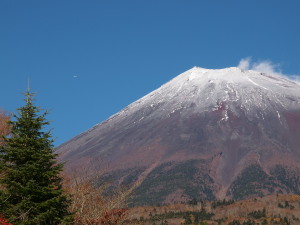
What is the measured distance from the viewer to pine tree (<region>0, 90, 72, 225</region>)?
16203 mm

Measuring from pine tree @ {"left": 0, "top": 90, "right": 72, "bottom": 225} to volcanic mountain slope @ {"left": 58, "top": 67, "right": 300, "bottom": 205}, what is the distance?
4022 inches

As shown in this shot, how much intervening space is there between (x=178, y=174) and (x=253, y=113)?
53.3 m

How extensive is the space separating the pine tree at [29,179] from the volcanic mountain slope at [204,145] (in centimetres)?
10217

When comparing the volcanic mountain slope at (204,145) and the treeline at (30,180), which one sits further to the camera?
the volcanic mountain slope at (204,145)

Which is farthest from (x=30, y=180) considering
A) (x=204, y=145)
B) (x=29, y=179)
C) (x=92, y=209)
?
(x=204, y=145)

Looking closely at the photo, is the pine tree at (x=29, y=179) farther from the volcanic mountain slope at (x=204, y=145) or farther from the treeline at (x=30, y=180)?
the volcanic mountain slope at (x=204, y=145)

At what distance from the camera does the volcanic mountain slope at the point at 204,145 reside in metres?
142

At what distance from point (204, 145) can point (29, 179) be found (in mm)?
152071

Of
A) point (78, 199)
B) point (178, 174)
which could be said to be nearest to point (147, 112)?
point (178, 174)

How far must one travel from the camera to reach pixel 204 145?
166750 mm

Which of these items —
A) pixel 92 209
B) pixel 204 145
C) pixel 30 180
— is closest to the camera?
pixel 30 180

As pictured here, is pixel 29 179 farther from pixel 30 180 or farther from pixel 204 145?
pixel 204 145

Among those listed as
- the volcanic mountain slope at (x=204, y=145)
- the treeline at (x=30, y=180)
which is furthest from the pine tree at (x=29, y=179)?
the volcanic mountain slope at (x=204, y=145)

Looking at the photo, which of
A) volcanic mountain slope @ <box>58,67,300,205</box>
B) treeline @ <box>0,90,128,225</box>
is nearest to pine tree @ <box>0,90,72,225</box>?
treeline @ <box>0,90,128,225</box>
